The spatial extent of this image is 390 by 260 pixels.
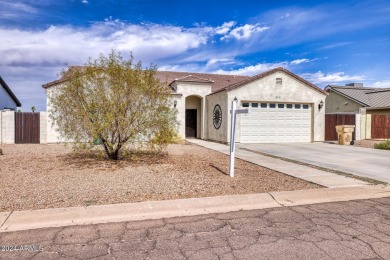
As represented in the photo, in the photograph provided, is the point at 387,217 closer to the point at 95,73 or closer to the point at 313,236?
the point at 313,236

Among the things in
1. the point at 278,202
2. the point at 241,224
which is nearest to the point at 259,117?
the point at 278,202

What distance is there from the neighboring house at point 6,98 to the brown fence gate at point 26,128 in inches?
375

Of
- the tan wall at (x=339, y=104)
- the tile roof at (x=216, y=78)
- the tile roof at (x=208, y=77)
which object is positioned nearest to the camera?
the tile roof at (x=216, y=78)

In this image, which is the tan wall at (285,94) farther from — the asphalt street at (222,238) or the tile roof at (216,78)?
the asphalt street at (222,238)

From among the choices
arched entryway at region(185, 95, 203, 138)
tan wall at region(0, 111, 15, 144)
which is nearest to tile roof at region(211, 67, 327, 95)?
arched entryway at region(185, 95, 203, 138)

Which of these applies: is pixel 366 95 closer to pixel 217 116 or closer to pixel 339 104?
pixel 339 104

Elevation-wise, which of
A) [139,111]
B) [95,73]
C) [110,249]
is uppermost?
[95,73]

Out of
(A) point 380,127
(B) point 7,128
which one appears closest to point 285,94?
(A) point 380,127

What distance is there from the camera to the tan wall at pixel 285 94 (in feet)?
56.4

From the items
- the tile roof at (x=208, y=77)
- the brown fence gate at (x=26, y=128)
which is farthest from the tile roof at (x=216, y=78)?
the brown fence gate at (x=26, y=128)

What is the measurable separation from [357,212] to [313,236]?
4.97 ft

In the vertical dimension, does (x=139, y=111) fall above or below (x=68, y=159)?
above

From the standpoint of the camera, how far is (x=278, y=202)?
5.29 meters

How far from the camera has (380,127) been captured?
20672 millimetres
